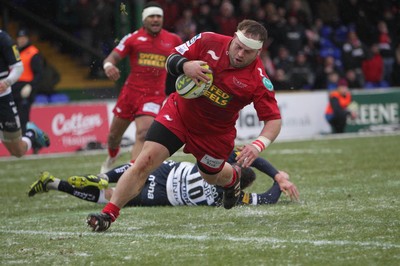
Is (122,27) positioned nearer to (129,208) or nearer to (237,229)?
(129,208)

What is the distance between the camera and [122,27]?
1973 cm

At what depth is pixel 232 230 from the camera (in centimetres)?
740

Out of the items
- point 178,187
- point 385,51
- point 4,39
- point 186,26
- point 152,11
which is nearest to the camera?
point 178,187

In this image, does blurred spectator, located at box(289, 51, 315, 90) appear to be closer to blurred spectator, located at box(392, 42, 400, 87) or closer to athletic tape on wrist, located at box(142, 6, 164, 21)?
blurred spectator, located at box(392, 42, 400, 87)

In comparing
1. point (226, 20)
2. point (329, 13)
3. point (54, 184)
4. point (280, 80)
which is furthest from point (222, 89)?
point (329, 13)

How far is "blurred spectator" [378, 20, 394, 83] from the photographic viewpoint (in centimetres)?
2542

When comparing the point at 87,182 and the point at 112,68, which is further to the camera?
the point at 112,68

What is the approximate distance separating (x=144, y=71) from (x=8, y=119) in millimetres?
2092

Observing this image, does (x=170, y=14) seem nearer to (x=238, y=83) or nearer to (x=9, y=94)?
(x=9, y=94)

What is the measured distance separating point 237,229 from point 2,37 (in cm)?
424

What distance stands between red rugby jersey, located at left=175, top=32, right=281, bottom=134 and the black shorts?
3618mm

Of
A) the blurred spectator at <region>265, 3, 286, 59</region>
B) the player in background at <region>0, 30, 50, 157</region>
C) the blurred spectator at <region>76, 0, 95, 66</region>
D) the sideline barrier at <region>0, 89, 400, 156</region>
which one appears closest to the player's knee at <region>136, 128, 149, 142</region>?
the player in background at <region>0, 30, 50, 157</region>

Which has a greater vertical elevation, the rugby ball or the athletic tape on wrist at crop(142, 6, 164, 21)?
the athletic tape on wrist at crop(142, 6, 164, 21)

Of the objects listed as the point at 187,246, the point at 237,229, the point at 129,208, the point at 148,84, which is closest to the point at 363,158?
the point at 148,84
